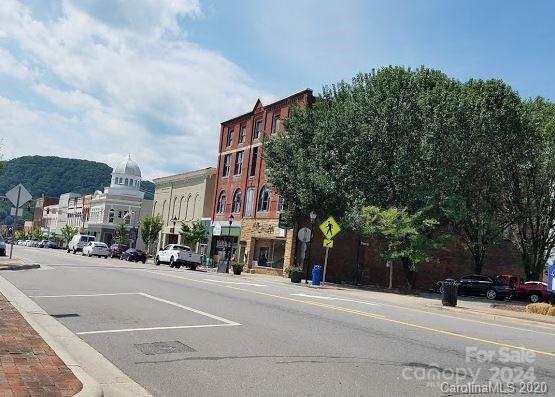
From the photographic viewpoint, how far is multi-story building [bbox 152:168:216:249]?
2277 inches

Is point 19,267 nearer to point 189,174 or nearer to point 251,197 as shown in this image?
point 251,197

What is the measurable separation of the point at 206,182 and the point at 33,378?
52116 millimetres

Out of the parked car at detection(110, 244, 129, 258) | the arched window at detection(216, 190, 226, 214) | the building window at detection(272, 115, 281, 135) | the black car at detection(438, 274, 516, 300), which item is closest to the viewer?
the black car at detection(438, 274, 516, 300)

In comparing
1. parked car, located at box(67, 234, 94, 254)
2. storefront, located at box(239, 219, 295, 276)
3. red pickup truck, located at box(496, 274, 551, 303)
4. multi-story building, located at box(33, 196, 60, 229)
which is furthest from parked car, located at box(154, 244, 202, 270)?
multi-story building, located at box(33, 196, 60, 229)

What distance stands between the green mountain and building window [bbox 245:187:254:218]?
99.1 meters

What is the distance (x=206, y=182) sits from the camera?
57.8 meters

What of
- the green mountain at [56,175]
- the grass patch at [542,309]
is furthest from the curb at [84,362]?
the green mountain at [56,175]

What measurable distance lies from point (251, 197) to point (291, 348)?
39861 millimetres

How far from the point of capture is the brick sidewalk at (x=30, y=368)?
219 inches

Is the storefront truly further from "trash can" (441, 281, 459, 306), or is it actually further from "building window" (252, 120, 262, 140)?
"trash can" (441, 281, 459, 306)

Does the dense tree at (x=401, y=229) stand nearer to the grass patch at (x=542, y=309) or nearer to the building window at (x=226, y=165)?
the grass patch at (x=542, y=309)

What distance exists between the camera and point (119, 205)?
94.0 meters

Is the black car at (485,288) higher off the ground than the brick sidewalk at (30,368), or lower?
higher

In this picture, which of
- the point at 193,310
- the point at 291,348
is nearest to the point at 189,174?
the point at 193,310
